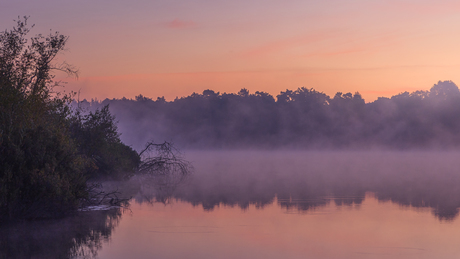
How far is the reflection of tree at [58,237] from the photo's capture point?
400 inches

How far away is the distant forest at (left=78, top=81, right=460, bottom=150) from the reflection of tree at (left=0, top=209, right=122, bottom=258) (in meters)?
76.3

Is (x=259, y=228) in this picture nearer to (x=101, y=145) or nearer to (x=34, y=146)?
(x=34, y=146)

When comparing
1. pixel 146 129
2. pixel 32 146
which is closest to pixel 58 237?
pixel 32 146

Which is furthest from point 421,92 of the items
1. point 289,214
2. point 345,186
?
point 289,214

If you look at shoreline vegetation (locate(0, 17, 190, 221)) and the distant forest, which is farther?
the distant forest

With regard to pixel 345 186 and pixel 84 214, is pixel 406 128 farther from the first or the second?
pixel 84 214

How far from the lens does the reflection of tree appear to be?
10164 mm

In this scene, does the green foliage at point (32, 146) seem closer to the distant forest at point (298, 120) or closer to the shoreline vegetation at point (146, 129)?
the shoreline vegetation at point (146, 129)

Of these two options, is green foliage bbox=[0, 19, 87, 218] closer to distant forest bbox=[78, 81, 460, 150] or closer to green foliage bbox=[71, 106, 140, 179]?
green foliage bbox=[71, 106, 140, 179]

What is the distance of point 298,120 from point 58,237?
103 m

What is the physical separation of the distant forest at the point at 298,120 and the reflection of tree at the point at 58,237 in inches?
3002

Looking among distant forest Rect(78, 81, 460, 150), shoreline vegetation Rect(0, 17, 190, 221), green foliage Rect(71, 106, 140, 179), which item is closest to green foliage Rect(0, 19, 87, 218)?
shoreline vegetation Rect(0, 17, 190, 221)

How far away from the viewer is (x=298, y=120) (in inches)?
4414

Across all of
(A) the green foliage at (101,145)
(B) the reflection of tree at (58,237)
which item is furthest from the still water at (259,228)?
(A) the green foliage at (101,145)
